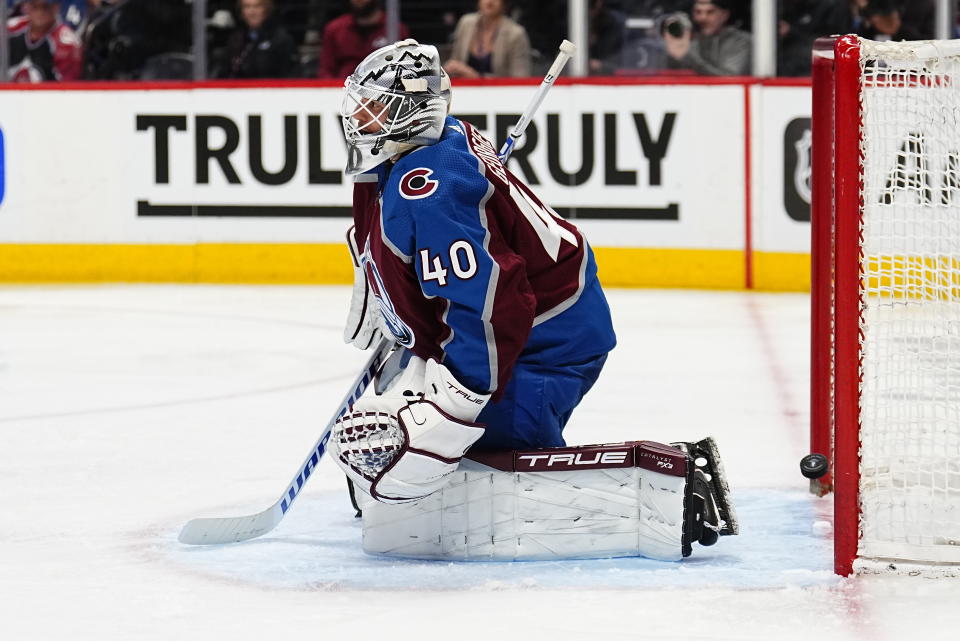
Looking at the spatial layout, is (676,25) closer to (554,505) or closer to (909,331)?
(909,331)

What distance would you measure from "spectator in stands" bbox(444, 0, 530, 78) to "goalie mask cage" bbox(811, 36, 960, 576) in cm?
377

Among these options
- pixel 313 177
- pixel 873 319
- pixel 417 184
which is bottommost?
pixel 873 319

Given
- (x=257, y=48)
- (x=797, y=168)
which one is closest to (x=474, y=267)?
(x=797, y=168)

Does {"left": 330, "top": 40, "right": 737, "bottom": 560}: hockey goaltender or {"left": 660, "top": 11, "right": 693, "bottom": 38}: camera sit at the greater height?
{"left": 660, "top": 11, "right": 693, "bottom": 38}: camera

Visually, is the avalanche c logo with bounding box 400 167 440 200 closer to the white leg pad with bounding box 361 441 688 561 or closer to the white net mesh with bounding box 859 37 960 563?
the white leg pad with bounding box 361 441 688 561

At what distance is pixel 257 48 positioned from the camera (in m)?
7.47

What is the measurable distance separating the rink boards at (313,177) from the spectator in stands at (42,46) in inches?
12.7

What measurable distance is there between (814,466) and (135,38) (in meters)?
5.45

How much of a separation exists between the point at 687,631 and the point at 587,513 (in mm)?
439

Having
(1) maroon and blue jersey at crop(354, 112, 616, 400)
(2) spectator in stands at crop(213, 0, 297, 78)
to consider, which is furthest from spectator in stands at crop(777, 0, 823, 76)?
(1) maroon and blue jersey at crop(354, 112, 616, 400)

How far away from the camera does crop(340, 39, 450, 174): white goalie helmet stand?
8.62ft

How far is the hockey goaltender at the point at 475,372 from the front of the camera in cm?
250

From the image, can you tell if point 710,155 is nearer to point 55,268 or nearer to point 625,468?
point 55,268

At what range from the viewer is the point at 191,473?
3.44 meters
